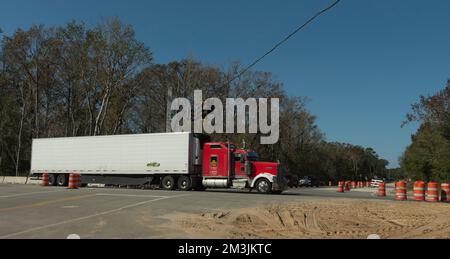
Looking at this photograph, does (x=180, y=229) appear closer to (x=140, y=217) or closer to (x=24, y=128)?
(x=140, y=217)

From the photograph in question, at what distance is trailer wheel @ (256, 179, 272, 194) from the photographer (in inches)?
1106

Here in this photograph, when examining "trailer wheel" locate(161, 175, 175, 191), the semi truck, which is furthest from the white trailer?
"trailer wheel" locate(161, 175, 175, 191)

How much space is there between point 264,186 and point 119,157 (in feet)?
35.5

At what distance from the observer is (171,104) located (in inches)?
2267

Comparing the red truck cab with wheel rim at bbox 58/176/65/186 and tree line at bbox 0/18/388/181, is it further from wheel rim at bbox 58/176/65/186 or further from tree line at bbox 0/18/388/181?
tree line at bbox 0/18/388/181

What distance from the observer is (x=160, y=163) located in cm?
3089

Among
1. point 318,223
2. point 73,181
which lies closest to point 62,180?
point 73,181

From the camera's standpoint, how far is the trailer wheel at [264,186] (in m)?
28.1

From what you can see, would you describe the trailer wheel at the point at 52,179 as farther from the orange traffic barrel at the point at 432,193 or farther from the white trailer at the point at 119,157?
the orange traffic barrel at the point at 432,193

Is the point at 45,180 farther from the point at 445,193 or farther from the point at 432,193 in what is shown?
the point at 445,193

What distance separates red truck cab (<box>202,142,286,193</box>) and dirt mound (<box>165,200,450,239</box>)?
36.5 feet

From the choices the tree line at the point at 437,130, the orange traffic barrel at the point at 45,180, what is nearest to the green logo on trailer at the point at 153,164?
the orange traffic barrel at the point at 45,180
